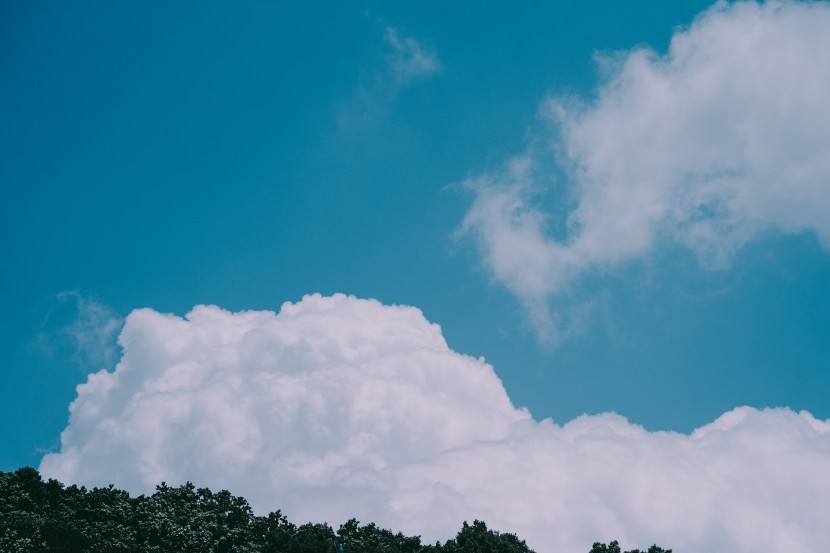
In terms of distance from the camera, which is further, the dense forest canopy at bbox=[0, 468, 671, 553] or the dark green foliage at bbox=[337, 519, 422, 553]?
the dark green foliage at bbox=[337, 519, 422, 553]

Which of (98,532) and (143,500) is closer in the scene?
(98,532)

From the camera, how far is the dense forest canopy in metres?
58.4

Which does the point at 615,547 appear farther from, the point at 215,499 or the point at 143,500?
the point at 143,500

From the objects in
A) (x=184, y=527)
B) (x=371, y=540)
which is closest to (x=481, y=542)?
(x=371, y=540)

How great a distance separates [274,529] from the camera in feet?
215

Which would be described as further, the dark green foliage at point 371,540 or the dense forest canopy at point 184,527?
the dark green foliage at point 371,540

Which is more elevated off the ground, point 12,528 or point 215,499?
point 215,499

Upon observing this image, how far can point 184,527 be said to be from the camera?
6184cm

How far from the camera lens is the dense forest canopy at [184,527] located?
192ft

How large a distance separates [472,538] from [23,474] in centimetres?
4029

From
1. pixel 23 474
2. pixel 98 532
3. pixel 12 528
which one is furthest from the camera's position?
pixel 23 474

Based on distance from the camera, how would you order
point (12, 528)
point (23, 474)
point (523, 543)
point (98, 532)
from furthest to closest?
point (523, 543)
point (23, 474)
point (98, 532)
point (12, 528)

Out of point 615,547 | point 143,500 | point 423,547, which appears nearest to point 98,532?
point 143,500

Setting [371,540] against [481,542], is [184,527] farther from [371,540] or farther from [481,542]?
[481,542]
